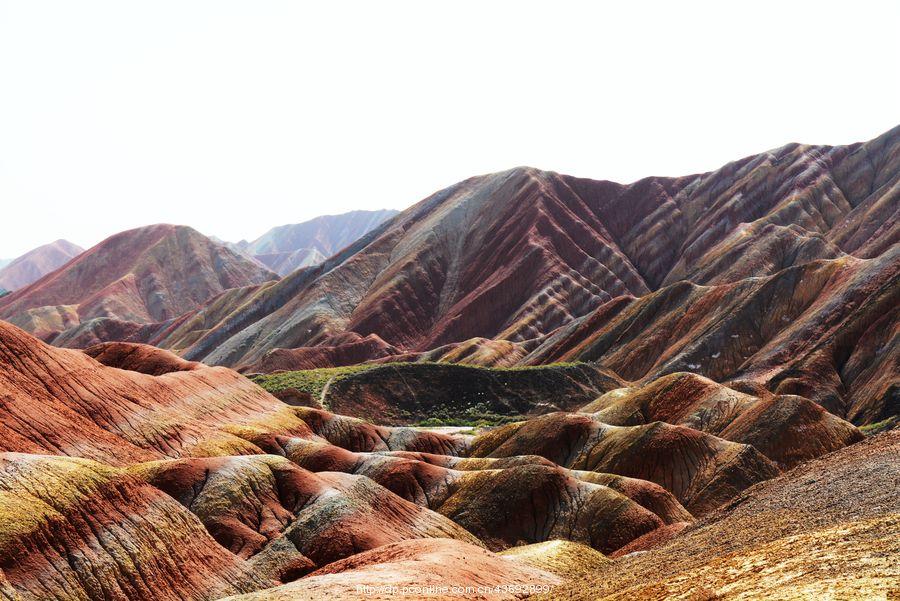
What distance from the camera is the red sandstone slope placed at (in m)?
155

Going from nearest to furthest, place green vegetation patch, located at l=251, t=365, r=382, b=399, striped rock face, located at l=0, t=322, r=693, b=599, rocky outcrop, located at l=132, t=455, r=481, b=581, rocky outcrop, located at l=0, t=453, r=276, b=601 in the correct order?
1. rocky outcrop, located at l=0, t=453, r=276, b=601
2. striped rock face, located at l=0, t=322, r=693, b=599
3. rocky outcrop, located at l=132, t=455, r=481, b=581
4. green vegetation patch, located at l=251, t=365, r=382, b=399

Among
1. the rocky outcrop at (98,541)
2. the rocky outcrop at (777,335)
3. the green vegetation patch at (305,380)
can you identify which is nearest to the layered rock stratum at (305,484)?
the rocky outcrop at (98,541)

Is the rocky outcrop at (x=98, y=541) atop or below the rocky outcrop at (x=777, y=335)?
atop

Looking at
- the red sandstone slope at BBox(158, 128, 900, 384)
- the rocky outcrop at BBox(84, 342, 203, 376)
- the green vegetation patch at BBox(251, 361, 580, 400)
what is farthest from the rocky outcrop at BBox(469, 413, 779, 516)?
the red sandstone slope at BBox(158, 128, 900, 384)

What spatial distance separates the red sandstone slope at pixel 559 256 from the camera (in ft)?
510

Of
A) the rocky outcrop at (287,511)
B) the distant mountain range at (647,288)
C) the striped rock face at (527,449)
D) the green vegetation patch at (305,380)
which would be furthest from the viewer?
the green vegetation patch at (305,380)

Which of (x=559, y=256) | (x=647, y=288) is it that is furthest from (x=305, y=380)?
(x=647, y=288)

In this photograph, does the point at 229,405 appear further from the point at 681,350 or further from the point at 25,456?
the point at 681,350

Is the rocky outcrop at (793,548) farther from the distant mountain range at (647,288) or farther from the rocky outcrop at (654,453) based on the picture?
the distant mountain range at (647,288)

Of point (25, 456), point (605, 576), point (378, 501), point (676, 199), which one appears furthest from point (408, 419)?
point (676, 199)

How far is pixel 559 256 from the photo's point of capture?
18038cm

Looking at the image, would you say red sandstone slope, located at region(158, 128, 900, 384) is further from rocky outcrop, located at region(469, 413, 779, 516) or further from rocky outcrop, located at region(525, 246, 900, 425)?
rocky outcrop, located at region(469, 413, 779, 516)

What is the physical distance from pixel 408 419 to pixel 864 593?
9040 centimetres

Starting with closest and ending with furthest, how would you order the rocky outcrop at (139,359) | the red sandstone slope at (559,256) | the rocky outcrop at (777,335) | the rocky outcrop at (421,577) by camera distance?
the rocky outcrop at (421,577) → the rocky outcrop at (139,359) → the rocky outcrop at (777,335) → the red sandstone slope at (559,256)
